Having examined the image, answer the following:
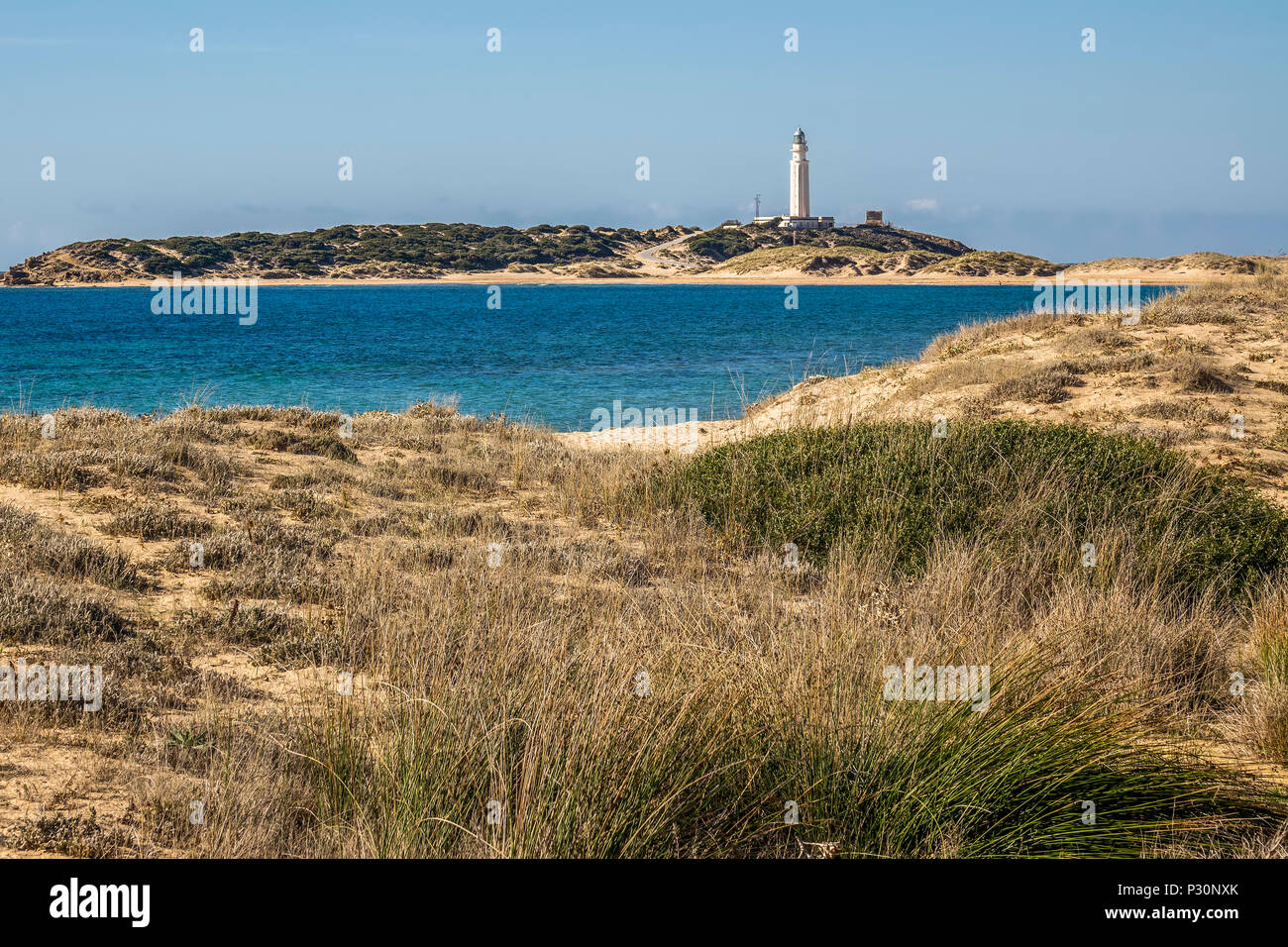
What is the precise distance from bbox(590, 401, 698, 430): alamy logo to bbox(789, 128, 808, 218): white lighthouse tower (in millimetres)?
121768

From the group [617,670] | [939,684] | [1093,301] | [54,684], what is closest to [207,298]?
[1093,301]

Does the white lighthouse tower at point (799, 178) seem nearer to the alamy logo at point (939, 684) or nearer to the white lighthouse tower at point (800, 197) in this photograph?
the white lighthouse tower at point (800, 197)

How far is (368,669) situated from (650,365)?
2984 cm

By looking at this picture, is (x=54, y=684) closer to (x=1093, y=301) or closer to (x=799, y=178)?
(x=1093, y=301)

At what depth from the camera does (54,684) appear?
5.07m

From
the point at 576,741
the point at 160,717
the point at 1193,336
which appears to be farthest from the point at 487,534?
the point at 1193,336

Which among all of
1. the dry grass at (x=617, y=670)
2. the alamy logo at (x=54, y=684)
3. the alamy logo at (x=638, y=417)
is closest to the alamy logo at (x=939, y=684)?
the dry grass at (x=617, y=670)

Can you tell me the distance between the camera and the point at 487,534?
860 centimetres

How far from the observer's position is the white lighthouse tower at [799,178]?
443 feet
